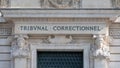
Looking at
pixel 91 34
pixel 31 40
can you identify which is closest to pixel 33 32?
pixel 31 40

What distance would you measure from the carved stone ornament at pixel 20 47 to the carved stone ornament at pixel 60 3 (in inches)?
71.2

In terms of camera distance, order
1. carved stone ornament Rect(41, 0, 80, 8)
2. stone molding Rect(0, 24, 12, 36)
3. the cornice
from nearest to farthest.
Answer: the cornice < carved stone ornament Rect(41, 0, 80, 8) < stone molding Rect(0, 24, 12, 36)

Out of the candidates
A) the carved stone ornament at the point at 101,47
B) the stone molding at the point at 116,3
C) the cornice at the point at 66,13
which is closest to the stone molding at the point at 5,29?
the cornice at the point at 66,13

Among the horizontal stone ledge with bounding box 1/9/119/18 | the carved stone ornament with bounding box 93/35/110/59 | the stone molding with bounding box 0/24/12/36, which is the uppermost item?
the horizontal stone ledge with bounding box 1/9/119/18

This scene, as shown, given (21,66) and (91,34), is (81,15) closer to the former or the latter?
(91,34)

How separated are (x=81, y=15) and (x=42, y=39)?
2.18 meters

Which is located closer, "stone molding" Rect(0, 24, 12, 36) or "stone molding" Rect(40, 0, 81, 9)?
"stone molding" Rect(40, 0, 81, 9)

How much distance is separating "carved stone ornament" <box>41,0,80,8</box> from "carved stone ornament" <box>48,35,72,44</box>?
1.44m

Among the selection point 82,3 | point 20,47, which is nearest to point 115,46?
point 82,3

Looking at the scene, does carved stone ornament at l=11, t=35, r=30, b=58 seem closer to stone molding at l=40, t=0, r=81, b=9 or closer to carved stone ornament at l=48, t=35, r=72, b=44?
carved stone ornament at l=48, t=35, r=72, b=44

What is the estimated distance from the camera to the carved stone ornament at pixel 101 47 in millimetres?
31547

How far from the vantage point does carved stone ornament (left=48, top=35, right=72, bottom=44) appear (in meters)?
32.1

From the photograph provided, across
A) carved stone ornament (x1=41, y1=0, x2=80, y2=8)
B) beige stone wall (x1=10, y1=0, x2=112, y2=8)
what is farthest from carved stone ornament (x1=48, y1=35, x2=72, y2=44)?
beige stone wall (x1=10, y1=0, x2=112, y2=8)

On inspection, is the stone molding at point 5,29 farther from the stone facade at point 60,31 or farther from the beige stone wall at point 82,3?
the beige stone wall at point 82,3
